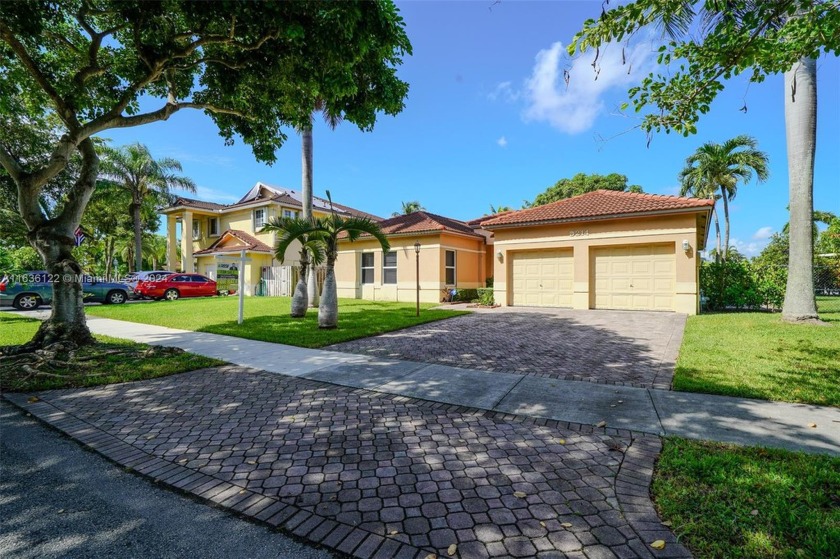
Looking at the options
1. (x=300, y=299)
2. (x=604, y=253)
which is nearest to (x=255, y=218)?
(x=300, y=299)

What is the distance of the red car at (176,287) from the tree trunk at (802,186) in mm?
25790

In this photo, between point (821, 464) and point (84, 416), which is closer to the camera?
point (821, 464)

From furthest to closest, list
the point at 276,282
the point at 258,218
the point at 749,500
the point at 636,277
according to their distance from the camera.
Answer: the point at 258,218, the point at 276,282, the point at 636,277, the point at 749,500

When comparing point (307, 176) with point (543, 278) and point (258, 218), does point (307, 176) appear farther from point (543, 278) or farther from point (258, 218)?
point (258, 218)

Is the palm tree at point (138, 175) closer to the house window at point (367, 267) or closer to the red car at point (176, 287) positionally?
the red car at point (176, 287)

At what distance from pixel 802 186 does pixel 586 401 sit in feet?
34.2

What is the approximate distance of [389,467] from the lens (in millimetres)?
3035

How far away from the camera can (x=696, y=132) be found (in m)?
4.62

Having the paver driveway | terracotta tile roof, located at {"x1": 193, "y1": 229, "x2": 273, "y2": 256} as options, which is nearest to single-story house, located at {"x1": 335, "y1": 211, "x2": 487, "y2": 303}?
the paver driveway

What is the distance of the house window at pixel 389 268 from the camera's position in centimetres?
1917

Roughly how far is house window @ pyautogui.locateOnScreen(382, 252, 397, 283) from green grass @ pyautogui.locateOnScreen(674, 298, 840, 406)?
12791 mm

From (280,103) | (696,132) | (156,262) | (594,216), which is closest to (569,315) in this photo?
(594,216)

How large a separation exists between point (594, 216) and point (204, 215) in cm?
2777

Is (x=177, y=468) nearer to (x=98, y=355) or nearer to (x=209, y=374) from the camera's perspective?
(x=209, y=374)
